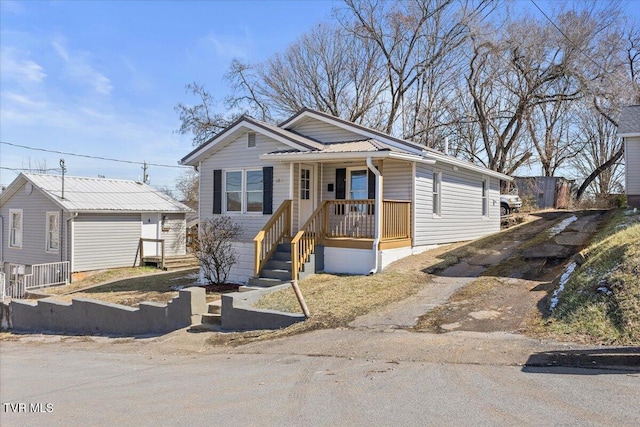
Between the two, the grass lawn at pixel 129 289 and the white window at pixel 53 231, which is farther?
the white window at pixel 53 231

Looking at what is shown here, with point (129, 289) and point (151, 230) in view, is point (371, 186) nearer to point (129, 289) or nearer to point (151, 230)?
point (129, 289)

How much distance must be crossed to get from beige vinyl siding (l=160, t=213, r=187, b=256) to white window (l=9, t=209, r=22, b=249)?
6728mm

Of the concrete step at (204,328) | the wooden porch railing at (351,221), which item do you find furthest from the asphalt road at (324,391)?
the wooden porch railing at (351,221)

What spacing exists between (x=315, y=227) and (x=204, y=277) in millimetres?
4135

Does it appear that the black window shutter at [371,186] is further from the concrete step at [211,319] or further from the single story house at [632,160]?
the single story house at [632,160]

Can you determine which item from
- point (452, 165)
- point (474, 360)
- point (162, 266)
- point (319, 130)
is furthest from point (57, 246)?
point (474, 360)

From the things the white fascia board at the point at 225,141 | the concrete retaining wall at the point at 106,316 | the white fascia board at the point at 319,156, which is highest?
the white fascia board at the point at 225,141

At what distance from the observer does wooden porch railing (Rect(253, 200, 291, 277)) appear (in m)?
13.4

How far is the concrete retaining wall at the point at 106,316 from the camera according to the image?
36.8ft

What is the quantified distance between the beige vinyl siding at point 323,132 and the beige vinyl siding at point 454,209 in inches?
97.4

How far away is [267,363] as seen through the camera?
7.50m

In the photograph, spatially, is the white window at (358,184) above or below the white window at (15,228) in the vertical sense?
above

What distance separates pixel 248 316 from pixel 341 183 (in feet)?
22.1

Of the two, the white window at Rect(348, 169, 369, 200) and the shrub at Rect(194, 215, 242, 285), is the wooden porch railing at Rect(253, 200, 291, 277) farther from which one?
the white window at Rect(348, 169, 369, 200)
